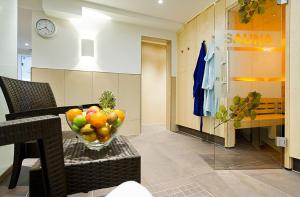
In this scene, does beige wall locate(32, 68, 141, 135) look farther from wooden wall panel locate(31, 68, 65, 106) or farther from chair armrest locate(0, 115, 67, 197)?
chair armrest locate(0, 115, 67, 197)

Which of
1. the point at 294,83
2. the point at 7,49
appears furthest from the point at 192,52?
the point at 7,49

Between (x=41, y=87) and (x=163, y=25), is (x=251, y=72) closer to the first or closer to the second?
(x=163, y=25)

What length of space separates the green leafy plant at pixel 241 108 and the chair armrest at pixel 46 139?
→ 241cm

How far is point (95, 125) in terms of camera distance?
2.64 ft

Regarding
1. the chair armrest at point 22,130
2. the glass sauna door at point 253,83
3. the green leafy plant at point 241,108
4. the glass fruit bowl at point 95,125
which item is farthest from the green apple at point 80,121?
the green leafy plant at point 241,108

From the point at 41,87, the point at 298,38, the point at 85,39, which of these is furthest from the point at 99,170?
the point at 85,39

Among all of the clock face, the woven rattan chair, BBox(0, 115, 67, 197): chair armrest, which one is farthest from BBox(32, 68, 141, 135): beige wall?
BBox(0, 115, 67, 197): chair armrest

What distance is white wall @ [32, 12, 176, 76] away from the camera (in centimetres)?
324

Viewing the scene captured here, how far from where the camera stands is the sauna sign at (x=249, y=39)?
2.47 metres

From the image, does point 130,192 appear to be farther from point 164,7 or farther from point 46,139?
point 164,7

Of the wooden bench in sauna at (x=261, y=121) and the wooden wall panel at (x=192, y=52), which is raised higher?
the wooden wall panel at (x=192, y=52)

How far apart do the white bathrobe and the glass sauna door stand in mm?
226

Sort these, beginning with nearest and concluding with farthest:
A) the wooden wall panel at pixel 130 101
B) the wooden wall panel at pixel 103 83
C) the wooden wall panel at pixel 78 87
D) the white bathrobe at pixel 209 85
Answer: the white bathrobe at pixel 209 85 < the wooden wall panel at pixel 78 87 < the wooden wall panel at pixel 103 83 < the wooden wall panel at pixel 130 101

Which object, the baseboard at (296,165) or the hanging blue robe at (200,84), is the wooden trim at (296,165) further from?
the hanging blue robe at (200,84)
